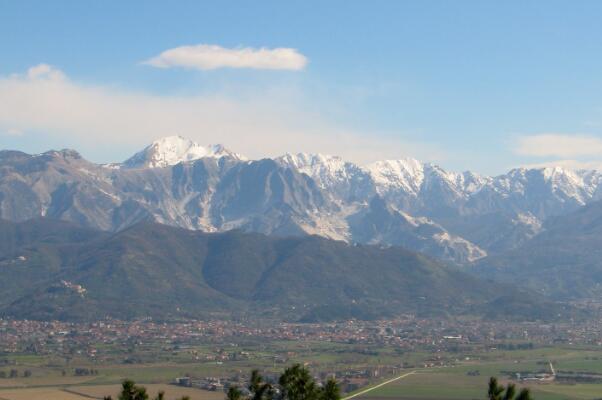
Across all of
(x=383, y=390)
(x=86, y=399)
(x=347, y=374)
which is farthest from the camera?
(x=347, y=374)

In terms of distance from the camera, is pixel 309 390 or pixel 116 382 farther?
pixel 116 382

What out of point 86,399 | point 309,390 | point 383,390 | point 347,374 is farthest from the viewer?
point 347,374

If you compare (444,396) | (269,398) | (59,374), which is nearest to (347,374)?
(444,396)

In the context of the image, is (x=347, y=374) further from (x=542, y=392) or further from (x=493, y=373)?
(x=542, y=392)

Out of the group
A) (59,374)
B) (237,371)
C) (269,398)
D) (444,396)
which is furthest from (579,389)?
(269,398)

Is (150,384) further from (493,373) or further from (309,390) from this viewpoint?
(309,390)

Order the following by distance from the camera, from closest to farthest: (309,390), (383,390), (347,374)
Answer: (309,390) < (383,390) < (347,374)

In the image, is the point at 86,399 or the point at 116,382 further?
the point at 116,382
